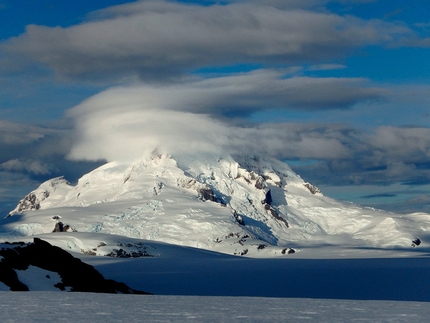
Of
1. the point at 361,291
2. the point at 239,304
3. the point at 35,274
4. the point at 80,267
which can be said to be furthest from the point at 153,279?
the point at 239,304

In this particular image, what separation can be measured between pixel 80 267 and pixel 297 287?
243ft

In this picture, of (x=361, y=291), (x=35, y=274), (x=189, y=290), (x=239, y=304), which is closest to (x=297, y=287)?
(x=361, y=291)

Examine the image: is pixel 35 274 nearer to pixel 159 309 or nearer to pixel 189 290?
pixel 159 309

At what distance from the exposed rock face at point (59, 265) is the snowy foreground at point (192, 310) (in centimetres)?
3711

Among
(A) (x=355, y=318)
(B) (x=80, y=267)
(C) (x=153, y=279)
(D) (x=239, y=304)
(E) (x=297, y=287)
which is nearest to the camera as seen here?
(A) (x=355, y=318)

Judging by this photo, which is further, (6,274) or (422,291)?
(422,291)

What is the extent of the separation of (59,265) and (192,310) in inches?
2106

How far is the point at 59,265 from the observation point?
87188 mm

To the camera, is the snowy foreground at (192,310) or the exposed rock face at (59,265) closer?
the snowy foreground at (192,310)

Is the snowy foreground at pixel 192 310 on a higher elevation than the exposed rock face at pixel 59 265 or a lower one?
lower

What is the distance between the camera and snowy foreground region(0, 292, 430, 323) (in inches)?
1312

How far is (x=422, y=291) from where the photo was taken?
148 m

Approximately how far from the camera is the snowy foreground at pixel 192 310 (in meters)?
33.3

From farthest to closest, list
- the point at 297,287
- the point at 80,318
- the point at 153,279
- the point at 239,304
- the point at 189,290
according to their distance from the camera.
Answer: the point at 153,279, the point at 297,287, the point at 189,290, the point at 239,304, the point at 80,318
